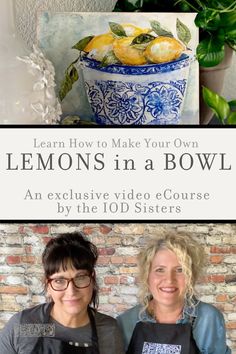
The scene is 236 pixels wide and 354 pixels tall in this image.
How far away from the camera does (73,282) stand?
2.16 ft

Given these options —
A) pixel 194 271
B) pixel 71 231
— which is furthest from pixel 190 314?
pixel 71 231

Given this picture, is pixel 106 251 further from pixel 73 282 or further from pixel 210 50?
pixel 210 50

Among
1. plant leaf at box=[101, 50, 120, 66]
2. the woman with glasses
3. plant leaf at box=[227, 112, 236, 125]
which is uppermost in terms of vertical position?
plant leaf at box=[101, 50, 120, 66]

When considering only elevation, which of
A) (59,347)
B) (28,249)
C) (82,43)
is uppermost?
(82,43)

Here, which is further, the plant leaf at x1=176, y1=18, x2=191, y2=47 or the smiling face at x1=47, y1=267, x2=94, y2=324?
the plant leaf at x1=176, y1=18, x2=191, y2=47

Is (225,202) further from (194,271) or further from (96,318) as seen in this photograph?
(96,318)

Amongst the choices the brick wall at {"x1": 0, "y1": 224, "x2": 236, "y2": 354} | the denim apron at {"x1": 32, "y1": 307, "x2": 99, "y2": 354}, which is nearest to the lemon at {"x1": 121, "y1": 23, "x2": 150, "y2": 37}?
the brick wall at {"x1": 0, "y1": 224, "x2": 236, "y2": 354}

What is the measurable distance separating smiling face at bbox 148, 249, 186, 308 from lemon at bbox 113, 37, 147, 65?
0.26 metres

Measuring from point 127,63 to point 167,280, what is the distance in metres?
0.29

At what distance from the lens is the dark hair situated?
663mm

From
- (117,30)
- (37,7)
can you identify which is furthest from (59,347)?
(37,7)

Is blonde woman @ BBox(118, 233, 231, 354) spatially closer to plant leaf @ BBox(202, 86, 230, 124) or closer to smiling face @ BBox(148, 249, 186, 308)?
smiling face @ BBox(148, 249, 186, 308)

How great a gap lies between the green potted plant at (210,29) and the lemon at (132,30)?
0.23 feet

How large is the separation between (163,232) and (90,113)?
219mm
